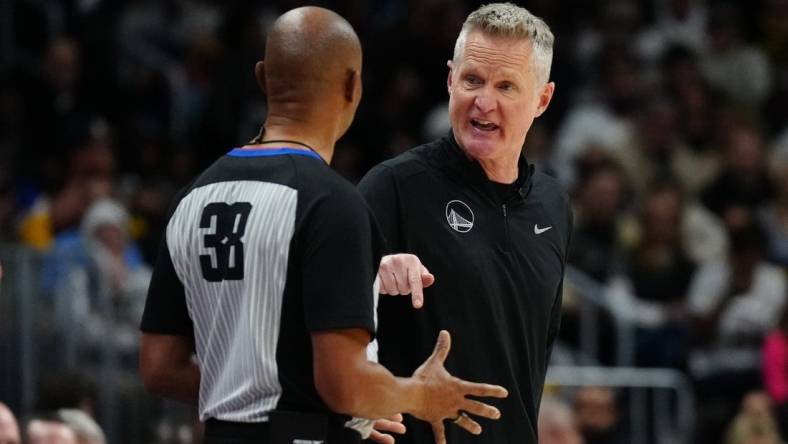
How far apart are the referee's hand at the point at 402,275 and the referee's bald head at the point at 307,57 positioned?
58 centimetres

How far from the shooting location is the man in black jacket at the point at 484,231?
448 cm

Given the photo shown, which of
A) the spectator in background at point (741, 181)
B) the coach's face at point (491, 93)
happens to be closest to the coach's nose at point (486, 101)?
the coach's face at point (491, 93)

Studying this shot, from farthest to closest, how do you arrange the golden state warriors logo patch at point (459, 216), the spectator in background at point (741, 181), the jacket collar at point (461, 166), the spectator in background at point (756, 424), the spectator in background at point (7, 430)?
the spectator in background at point (741, 181) < the spectator in background at point (756, 424) < the spectator in background at point (7, 430) < the jacket collar at point (461, 166) < the golden state warriors logo patch at point (459, 216)

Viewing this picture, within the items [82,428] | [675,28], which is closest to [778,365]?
[675,28]

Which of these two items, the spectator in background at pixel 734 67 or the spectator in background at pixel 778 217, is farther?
the spectator in background at pixel 734 67

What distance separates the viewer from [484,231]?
182 inches

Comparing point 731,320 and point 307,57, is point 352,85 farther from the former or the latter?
point 731,320

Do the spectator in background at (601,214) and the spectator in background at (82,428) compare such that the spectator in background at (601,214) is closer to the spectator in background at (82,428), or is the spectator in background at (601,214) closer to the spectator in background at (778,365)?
the spectator in background at (778,365)

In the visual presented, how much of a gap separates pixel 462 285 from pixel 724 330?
6459 mm

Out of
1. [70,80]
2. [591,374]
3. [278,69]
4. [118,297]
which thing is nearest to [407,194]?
[278,69]

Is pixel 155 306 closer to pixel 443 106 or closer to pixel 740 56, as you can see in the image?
pixel 443 106

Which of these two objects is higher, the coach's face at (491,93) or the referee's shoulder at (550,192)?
the coach's face at (491,93)

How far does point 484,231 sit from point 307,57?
45.3 inches

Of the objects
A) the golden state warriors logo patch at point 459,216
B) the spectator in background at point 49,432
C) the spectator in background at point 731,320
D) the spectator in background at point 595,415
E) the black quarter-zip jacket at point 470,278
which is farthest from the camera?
the spectator in background at point 731,320
